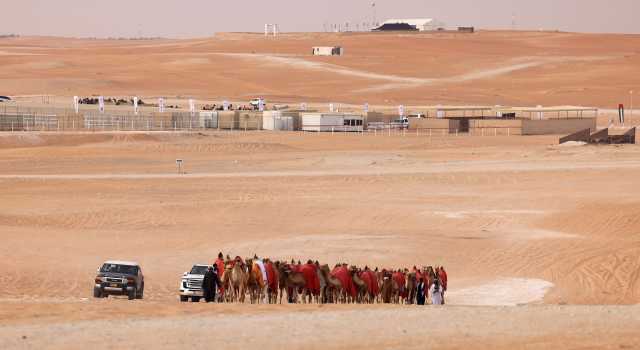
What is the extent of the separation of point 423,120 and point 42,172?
115 feet

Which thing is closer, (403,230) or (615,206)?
(403,230)

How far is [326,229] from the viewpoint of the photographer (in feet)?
113

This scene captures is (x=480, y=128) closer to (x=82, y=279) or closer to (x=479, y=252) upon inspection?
(x=479, y=252)

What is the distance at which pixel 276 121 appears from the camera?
78812mm

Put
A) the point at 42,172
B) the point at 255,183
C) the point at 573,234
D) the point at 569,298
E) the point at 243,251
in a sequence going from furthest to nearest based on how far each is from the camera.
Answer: the point at 42,172, the point at 255,183, the point at 573,234, the point at 243,251, the point at 569,298

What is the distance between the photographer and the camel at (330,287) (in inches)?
838

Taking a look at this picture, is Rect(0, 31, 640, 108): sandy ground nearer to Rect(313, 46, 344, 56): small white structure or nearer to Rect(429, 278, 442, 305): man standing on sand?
Rect(313, 46, 344, 56): small white structure

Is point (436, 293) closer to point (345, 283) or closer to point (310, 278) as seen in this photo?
point (345, 283)

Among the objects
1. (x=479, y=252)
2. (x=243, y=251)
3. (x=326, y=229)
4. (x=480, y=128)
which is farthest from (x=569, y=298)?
(x=480, y=128)

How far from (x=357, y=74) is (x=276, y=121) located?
2700 inches

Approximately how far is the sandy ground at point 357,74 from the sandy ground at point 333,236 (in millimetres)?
58015

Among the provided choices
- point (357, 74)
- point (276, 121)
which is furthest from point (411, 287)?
point (357, 74)

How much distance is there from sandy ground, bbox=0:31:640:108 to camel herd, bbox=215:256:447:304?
296 feet

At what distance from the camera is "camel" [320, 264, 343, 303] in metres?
21.3
